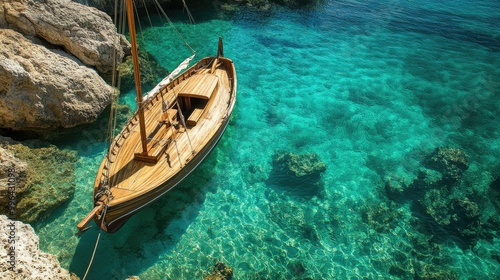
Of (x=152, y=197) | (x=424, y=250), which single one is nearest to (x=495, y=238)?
(x=424, y=250)

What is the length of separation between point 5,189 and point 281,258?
11.4m

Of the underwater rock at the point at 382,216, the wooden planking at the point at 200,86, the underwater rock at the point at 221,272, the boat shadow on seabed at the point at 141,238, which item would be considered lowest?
the underwater rock at the point at 382,216

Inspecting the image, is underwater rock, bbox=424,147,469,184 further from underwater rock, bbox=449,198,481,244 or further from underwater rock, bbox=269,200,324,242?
underwater rock, bbox=269,200,324,242

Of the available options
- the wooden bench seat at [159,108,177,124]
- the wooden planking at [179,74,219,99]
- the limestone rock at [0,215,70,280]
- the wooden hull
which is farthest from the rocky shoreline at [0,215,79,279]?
the wooden planking at [179,74,219,99]

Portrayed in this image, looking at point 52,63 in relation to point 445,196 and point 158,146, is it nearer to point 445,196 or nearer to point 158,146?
point 158,146

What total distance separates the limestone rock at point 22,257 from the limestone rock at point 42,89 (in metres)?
6.82

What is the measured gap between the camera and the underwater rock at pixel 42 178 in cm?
1337

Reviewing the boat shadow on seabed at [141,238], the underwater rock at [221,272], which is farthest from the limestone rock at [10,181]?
the underwater rock at [221,272]

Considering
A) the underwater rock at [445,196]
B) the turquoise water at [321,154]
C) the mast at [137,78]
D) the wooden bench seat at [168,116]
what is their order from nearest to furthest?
the mast at [137,78], the turquoise water at [321,154], the underwater rock at [445,196], the wooden bench seat at [168,116]

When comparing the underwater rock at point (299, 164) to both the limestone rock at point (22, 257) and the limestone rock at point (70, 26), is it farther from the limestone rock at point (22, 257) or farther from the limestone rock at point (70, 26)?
the limestone rock at point (22, 257)

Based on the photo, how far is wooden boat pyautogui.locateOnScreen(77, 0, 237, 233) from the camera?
1202 centimetres

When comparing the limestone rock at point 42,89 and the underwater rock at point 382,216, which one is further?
the underwater rock at point 382,216

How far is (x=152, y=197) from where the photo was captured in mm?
13102

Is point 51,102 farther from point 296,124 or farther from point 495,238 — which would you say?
point 495,238
